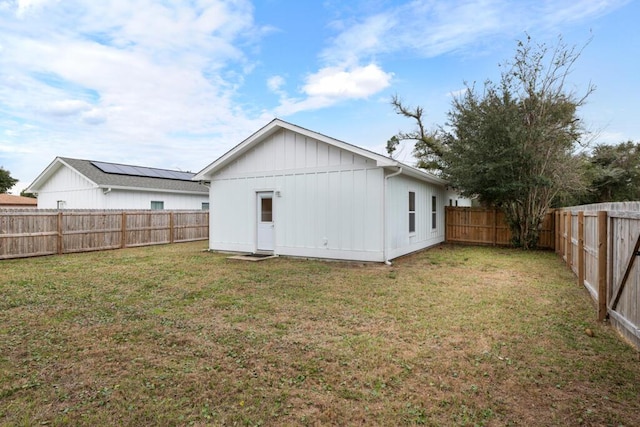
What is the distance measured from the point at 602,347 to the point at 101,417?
4815mm

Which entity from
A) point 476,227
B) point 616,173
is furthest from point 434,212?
point 616,173

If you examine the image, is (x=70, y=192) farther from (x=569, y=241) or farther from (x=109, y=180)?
(x=569, y=241)

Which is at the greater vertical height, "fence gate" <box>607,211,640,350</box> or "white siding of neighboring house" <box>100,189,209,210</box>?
"white siding of neighboring house" <box>100,189,209,210</box>

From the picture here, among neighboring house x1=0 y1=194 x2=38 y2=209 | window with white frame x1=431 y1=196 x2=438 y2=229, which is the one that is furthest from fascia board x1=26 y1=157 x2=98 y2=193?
window with white frame x1=431 y1=196 x2=438 y2=229

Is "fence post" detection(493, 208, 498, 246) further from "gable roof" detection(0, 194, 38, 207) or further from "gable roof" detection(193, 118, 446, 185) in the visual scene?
"gable roof" detection(0, 194, 38, 207)

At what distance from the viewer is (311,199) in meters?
9.99

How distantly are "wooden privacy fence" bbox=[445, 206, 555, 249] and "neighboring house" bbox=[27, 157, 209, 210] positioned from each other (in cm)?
1389

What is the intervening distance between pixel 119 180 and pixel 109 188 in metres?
1.11

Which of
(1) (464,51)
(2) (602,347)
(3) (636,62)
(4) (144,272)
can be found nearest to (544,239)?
(3) (636,62)

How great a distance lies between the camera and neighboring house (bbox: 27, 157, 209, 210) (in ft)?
53.3

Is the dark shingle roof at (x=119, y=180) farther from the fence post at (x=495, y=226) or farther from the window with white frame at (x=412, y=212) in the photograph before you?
the fence post at (x=495, y=226)

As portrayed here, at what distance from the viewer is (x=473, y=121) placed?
12.8 m

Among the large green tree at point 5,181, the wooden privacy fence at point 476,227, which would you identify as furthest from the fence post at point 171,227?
the large green tree at point 5,181

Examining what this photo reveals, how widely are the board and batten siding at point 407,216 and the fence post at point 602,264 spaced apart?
4.95m
